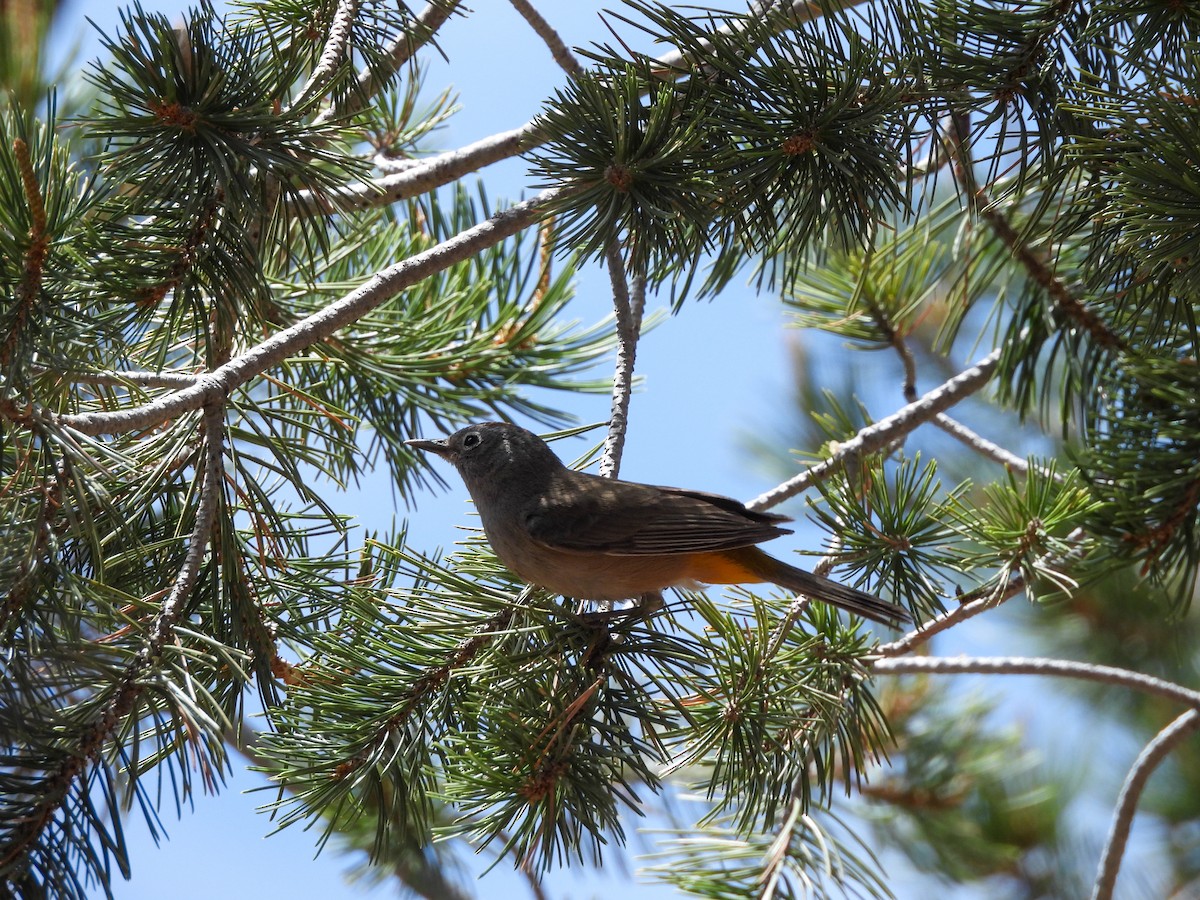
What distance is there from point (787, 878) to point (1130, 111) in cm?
185

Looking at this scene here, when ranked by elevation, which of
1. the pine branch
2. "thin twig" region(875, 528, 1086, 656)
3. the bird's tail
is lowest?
the pine branch

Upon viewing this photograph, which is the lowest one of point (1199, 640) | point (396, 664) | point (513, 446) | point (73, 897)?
point (1199, 640)

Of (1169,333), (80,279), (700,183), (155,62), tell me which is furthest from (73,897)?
(1169,333)

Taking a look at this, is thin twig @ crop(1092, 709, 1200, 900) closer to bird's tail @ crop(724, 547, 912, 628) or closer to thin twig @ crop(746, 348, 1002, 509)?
bird's tail @ crop(724, 547, 912, 628)

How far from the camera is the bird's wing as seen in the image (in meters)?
2.89

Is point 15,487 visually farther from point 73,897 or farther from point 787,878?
point 787,878

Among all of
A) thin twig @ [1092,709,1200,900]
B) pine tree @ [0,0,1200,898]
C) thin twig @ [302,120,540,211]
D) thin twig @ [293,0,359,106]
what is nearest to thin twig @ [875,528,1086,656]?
pine tree @ [0,0,1200,898]

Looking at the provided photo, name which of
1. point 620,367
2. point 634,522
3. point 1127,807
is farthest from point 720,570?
point 1127,807

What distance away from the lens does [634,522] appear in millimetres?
3000

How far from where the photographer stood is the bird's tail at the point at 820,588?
8.79 ft

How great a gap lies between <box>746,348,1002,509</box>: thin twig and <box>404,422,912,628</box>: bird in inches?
3.7

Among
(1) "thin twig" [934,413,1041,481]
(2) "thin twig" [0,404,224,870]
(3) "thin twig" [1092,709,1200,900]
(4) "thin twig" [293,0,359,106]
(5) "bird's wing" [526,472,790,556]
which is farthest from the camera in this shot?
(1) "thin twig" [934,413,1041,481]

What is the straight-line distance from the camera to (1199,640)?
6035 mm

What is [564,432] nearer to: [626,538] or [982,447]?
[626,538]
